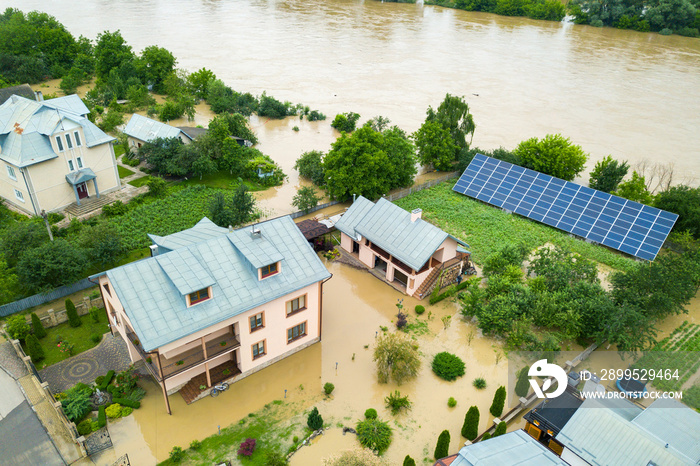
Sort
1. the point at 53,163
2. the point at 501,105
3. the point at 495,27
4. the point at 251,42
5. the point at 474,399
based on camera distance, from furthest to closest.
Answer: the point at 495,27 → the point at 251,42 → the point at 501,105 → the point at 53,163 → the point at 474,399

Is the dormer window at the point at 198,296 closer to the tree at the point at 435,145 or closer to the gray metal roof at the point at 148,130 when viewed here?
the gray metal roof at the point at 148,130

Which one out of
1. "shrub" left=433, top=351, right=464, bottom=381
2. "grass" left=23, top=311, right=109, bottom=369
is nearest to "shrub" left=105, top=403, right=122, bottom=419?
"grass" left=23, top=311, right=109, bottom=369

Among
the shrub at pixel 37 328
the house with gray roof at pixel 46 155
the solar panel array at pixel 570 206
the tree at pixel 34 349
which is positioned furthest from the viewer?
the solar panel array at pixel 570 206

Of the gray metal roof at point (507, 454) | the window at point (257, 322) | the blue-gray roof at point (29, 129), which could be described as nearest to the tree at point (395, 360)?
the window at point (257, 322)

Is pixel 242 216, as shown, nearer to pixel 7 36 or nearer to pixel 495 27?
pixel 7 36

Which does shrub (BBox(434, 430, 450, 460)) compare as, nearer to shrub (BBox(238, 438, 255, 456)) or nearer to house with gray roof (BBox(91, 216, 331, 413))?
shrub (BBox(238, 438, 255, 456))

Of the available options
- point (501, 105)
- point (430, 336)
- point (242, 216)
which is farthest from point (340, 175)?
point (501, 105)
